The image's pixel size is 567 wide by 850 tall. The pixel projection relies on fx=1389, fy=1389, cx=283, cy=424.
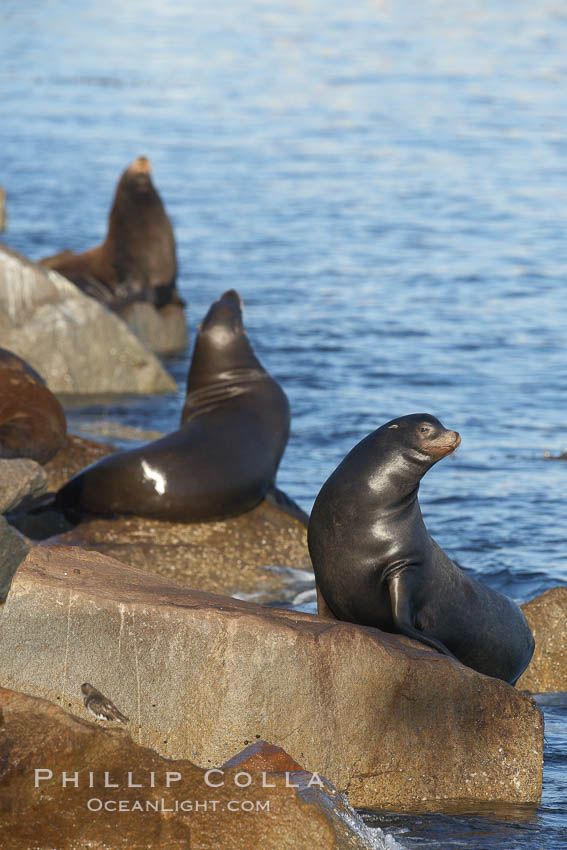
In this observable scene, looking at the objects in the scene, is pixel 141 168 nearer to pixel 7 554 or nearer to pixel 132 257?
pixel 132 257

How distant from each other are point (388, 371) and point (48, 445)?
5.44 meters

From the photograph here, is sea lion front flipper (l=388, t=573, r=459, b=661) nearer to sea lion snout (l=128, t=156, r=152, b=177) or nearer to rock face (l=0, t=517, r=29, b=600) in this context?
rock face (l=0, t=517, r=29, b=600)

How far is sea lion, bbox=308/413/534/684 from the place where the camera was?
564cm

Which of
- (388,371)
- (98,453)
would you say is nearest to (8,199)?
(388,371)

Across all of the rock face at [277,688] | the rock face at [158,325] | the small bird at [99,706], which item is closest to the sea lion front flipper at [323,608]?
the rock face at [277,688]

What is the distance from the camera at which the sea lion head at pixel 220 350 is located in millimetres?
8562

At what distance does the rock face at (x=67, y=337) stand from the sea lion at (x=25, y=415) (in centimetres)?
321

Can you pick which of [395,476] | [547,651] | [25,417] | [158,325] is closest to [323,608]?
[395,476]

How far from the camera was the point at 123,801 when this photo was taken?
13.3 feet

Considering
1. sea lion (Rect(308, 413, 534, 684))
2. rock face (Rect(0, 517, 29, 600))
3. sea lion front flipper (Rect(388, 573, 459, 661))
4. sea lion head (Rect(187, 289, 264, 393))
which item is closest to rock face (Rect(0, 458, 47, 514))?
rock face (Rect(0, 517, 29, 600))

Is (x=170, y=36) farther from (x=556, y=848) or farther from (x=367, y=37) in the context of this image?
(x=556, y=848)

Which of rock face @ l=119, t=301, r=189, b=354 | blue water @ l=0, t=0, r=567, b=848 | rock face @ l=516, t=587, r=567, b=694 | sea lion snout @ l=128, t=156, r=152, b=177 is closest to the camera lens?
rock face @ l=516, t=587, r=567, b=694

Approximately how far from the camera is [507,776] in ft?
16.4

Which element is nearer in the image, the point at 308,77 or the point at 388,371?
the point at 388,371
